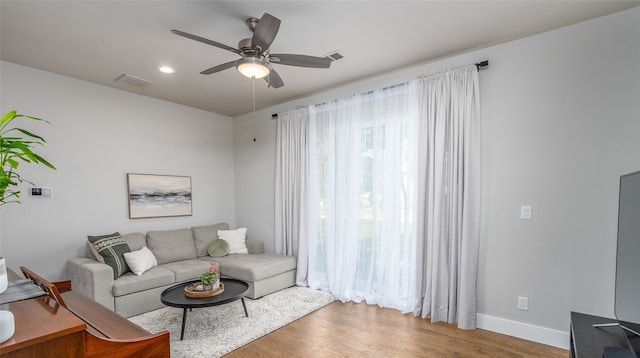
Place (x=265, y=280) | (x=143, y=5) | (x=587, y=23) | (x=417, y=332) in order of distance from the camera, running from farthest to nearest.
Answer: (x=265, y=280)
(x=417, y=332)
(x=587, y=23)
(x=143, y=5)

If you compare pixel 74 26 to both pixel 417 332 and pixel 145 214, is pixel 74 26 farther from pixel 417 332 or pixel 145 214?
pixel 417 332

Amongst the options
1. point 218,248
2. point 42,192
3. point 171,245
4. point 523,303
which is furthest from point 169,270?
point 523,303

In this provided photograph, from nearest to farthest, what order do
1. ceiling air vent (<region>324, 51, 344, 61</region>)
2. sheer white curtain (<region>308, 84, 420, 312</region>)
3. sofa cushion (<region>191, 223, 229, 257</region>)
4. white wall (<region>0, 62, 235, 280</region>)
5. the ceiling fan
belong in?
the ceiling fan
ceiling air vent (<region>324, 51, 344, 61</region>)
white wall (<region>0, 62, 235, 280</region>)
sheer white curtain (<region>308, 84, 420, 312</region>)
sofa cushion (<region>191, 223, 229, 257</region>)

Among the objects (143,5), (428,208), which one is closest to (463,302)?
(428,208)

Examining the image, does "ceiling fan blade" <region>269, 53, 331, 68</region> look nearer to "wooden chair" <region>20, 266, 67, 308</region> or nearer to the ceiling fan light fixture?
the ceiling fan light fixture

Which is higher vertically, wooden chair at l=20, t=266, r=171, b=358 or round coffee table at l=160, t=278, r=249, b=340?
wooden chair at l=20, t=266, r=171, b=358

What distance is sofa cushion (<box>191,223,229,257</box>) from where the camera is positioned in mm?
4543

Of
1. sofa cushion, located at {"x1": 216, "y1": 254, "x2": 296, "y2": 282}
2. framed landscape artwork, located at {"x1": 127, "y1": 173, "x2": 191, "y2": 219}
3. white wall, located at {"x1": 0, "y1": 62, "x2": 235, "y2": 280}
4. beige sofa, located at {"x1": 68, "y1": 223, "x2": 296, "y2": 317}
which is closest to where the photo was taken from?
beige sofa, located at {"x1": 68, "y1": 223, "x2": 296, "y2": 317}

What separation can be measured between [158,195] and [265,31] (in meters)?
3.42

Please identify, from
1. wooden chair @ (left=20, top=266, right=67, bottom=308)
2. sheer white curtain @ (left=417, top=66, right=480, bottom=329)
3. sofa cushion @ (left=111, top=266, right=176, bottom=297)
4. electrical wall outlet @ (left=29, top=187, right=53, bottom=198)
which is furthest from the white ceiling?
sofa cushion @ (left=111, top=266, right=176, bottom=297)

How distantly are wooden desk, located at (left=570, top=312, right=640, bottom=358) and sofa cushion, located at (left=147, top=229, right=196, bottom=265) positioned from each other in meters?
4.30

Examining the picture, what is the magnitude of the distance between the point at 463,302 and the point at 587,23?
8.85 feet

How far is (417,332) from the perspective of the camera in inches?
114

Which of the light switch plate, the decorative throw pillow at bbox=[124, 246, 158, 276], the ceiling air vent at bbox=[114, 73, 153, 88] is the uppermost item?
the ceiling air vent at bbox=[114, 73, 153, 88]
